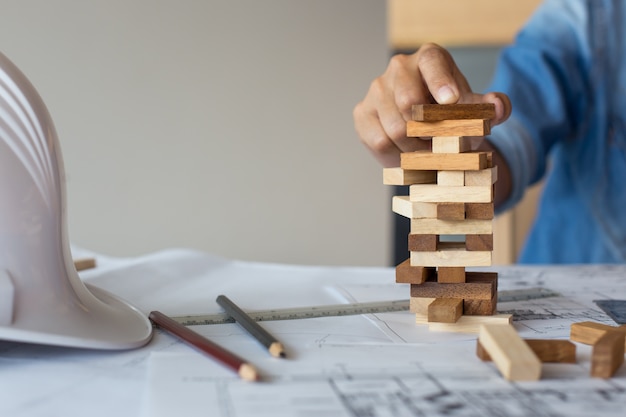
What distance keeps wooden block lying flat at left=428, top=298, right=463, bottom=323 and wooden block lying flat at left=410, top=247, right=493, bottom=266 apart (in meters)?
0.03

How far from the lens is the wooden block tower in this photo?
0.57 meters

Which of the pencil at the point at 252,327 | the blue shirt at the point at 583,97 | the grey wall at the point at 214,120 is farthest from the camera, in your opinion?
the grey wall at the point at 214,120

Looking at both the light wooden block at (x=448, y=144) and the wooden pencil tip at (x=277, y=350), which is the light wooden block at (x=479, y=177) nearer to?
the light wooden block at (x=448, y=144)

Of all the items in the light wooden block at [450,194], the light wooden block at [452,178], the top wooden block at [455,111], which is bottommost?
the light wooden block at [450,194]

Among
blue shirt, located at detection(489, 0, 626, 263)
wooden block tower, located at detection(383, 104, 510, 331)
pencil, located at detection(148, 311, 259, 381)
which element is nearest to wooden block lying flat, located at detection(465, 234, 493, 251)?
wooden block tower, located at detection(383, 104, 510, 331)

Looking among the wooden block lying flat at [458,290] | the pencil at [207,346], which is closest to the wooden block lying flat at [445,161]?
the wooden block lying flat at [458,290]

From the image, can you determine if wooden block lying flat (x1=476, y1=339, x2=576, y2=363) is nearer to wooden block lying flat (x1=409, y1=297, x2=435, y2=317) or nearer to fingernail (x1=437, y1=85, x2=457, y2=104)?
wooden block lying flat (x1=409, y1=297, x2=435, y2=317)

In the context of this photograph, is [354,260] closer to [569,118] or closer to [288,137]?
[288,137]

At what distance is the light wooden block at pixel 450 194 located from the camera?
0.57m

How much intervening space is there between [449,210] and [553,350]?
0.15 metres

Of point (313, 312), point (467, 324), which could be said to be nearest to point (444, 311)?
point (467, 324)

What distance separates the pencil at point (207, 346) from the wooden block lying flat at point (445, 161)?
0.22m

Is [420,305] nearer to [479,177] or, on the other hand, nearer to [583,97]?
[479,177]

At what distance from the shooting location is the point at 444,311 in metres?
0.58
